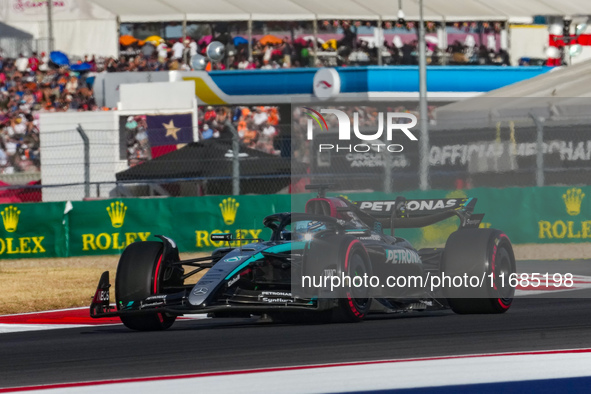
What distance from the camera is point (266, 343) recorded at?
6.66 m

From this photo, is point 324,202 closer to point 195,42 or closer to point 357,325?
point 357,325

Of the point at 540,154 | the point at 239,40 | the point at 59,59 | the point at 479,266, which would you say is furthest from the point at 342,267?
the point at 239,40

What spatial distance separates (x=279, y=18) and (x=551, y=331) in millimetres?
22671

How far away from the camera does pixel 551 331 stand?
6910 mm

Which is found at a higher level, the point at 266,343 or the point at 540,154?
the point at 540,154

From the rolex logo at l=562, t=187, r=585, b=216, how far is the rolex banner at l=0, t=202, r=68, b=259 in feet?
26.2

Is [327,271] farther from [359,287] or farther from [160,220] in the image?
[160,220]

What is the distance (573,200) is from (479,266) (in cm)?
835

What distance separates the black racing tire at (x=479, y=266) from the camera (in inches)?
305

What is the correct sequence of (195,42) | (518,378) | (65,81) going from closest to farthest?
(518,378), (65,81), (195,42)

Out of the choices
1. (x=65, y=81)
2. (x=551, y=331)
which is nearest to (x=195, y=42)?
(x=65, y=81)

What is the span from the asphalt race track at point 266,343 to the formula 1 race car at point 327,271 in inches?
6.6

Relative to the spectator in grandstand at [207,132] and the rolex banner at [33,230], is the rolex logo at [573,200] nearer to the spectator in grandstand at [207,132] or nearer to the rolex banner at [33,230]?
the rolex banner at [33,230]

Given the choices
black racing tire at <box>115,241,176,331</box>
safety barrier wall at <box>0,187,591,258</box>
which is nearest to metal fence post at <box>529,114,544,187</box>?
safety barrier wall at <box>0,187,591,258</box>
